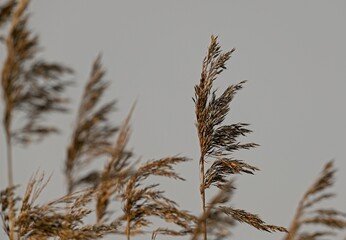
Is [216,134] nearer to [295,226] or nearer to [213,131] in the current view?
[213,131]

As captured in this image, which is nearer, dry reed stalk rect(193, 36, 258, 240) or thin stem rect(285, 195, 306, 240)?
thin stem rect(285, 195, 306, 240)

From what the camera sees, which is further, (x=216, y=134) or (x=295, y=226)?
(x=216, y=134)

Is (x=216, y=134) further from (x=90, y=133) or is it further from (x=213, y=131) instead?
(x=90, y=133)

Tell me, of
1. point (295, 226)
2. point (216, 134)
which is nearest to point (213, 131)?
point (216, 134)

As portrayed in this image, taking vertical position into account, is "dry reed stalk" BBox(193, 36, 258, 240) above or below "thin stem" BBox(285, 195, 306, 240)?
above

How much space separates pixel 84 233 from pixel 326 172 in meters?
2.08

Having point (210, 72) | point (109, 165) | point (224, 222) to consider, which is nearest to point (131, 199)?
point (109, 165)

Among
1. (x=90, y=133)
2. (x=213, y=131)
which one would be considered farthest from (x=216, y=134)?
(x=90, y=133)

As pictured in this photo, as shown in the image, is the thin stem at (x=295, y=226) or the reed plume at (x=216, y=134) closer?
the thin stem at (x=295, y=226)

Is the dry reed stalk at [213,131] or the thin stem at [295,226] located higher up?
the dry reed stalk at [213,131]

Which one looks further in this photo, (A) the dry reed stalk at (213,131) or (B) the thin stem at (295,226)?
(A) the dry reed stalk at (213,131)

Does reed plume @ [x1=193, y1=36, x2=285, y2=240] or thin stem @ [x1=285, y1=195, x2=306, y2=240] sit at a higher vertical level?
reed plume @ [x1=193, y1=36, x2=285, y2=240]

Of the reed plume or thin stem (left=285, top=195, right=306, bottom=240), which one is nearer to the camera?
thin stem (left=285, top=195, right=306, bottom=240)

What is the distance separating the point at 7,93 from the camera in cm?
419
